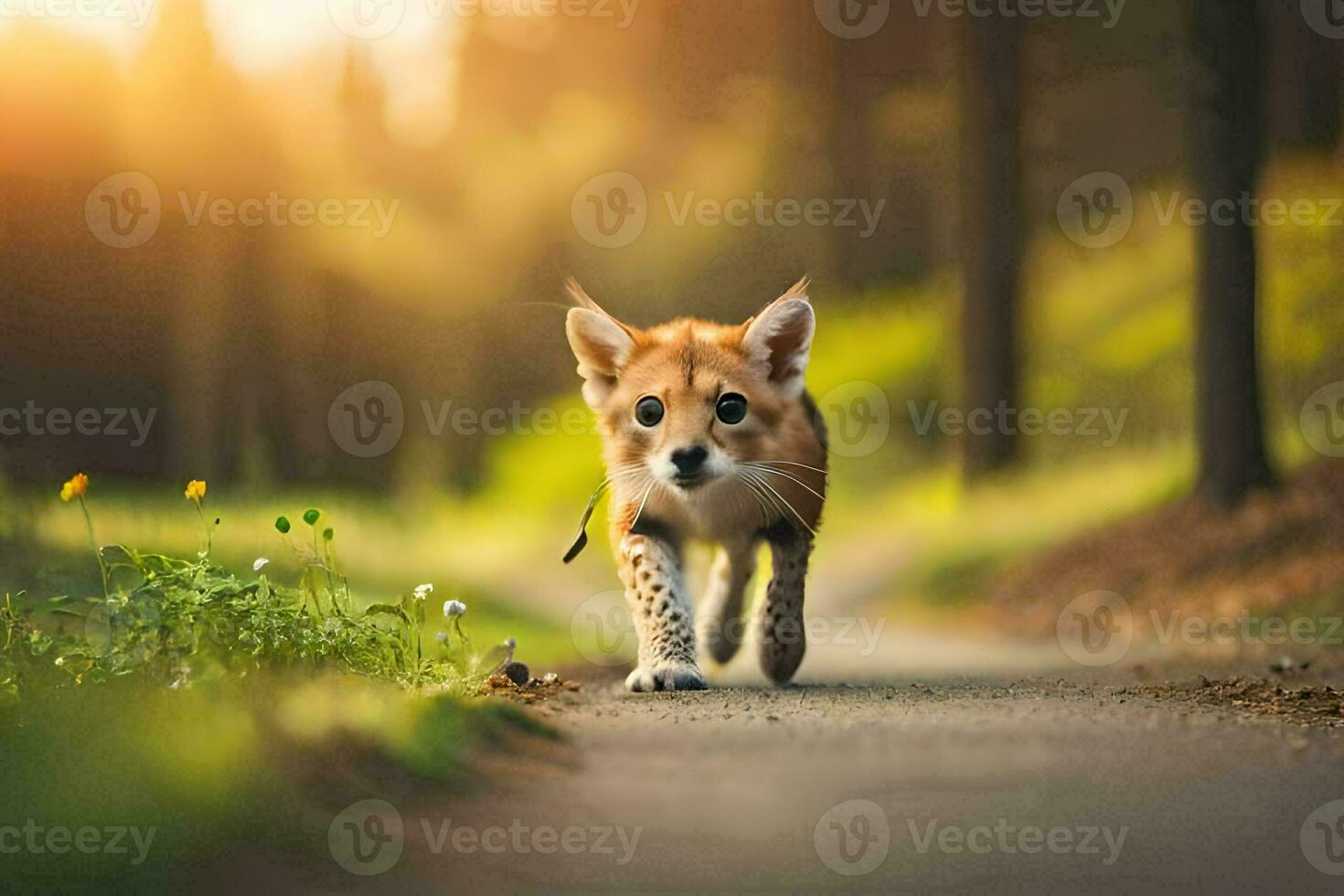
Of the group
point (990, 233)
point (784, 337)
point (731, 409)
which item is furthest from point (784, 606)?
point (990, 233)

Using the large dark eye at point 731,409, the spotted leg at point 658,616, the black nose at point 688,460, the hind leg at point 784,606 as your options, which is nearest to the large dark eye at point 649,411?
the large dark eye at point 731,409

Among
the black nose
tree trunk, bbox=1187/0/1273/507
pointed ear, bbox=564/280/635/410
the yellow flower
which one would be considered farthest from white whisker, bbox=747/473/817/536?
tree trunk, bbox=1187/0/1273/507

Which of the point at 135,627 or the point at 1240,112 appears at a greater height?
the point at 1240,112

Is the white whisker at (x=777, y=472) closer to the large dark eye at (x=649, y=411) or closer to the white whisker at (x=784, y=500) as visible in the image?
the white whisker at (x=784, y=500)

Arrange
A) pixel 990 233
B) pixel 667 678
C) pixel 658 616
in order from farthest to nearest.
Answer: pixel 990 233
pixel 658 616
pixel 667 678

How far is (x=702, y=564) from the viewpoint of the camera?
6.83m

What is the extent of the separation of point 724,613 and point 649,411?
148 centimetres

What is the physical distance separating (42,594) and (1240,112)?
8.33 metres

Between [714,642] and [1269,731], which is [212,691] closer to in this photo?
[714,642]

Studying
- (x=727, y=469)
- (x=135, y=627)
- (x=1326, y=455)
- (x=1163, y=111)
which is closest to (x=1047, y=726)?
(x=727, y=469)

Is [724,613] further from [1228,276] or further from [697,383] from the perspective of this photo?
[1228,276]

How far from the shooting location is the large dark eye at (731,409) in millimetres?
5785

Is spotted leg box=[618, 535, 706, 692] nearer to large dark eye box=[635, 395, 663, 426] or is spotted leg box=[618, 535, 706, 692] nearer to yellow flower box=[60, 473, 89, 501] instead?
large dark eye box=[635, 395, 663, 426]

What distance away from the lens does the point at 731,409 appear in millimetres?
5801
